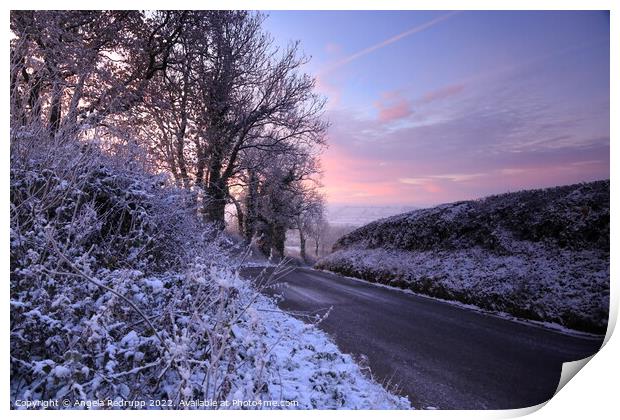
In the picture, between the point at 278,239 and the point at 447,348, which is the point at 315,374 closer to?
the point at 447,348

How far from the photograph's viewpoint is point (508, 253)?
516 centimetres

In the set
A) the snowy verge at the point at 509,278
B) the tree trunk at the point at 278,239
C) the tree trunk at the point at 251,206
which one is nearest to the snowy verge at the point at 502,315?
the snowy verge at the point at 509,278

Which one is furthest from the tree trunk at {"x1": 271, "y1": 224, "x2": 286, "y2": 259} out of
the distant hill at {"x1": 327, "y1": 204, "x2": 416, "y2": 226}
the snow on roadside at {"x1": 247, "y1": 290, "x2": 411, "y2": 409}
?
the snow on roadside at {"x1": 247, "y1": 290, "x2": 411, "y2": 409}

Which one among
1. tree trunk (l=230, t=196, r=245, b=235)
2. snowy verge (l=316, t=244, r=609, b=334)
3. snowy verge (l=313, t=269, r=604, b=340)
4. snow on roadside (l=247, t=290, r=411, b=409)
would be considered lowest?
snow on roadside (l=247, t=290, r=411, b=409)

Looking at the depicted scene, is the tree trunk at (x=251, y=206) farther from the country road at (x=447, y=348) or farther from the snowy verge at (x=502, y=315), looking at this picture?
the snowy verge at (x=502, y=315)

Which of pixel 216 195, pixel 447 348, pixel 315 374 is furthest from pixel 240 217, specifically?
pixel 447 348

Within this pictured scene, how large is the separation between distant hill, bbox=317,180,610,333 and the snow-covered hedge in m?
2.11

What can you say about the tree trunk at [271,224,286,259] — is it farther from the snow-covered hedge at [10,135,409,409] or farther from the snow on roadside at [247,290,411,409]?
the snow on roadside at [247,290,411,409]

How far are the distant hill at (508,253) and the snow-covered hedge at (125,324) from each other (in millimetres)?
2107

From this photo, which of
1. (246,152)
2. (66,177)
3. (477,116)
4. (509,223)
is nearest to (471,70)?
(477,116)

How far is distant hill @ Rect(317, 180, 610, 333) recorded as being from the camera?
4.02 metres

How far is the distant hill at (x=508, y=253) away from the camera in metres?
4.02

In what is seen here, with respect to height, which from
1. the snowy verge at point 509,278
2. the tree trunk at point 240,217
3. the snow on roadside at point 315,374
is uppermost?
the tree trunk at point 240,217
